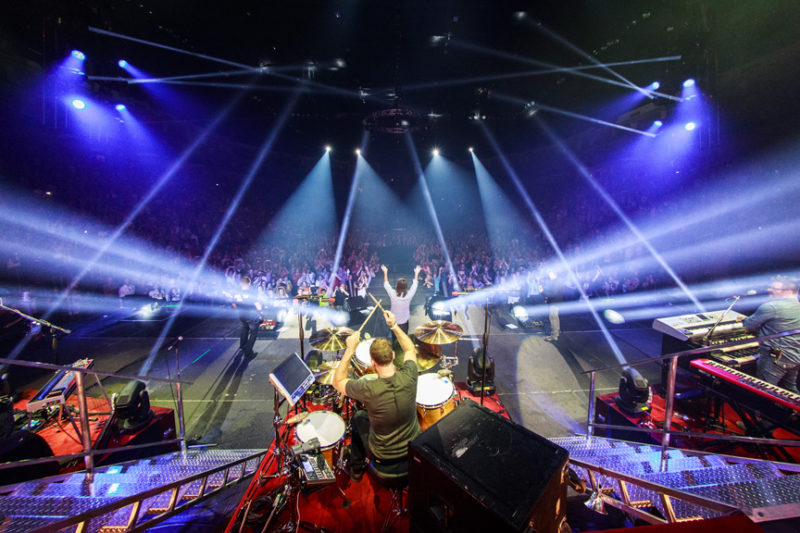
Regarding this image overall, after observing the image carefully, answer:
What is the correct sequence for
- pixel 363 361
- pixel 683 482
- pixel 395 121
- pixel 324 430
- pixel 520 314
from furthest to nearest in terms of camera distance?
pixel 395 121, pixel 520 314, pixel 363 361, pixel 324 430, pixel 683 482

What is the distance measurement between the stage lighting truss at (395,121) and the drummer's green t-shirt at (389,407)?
903 centimetres

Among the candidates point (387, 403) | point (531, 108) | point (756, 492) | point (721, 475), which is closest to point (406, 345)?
point (387, 403)

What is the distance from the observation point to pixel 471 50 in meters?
6.25

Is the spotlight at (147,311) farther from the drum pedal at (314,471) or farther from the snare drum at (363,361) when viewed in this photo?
the drum pedal at (314,471)

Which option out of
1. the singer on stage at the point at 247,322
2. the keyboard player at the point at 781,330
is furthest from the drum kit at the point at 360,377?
the keyboard player at the point at 781,330

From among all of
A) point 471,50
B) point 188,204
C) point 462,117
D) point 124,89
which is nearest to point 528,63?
point 471,50

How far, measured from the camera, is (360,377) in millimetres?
3682

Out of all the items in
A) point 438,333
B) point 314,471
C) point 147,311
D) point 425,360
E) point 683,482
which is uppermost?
point 438,333

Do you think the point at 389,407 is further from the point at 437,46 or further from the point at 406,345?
the point at 437,46

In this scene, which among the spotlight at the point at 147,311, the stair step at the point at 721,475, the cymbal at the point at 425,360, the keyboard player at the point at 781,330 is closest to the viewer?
the stair step at the point at 721,475

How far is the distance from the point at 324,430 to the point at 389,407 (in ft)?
3.62

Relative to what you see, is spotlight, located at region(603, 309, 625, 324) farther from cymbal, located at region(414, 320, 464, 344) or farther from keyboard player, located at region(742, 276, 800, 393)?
cymbal, located at region(414, 320, 464, 344)

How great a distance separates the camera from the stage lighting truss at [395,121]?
31.6ft

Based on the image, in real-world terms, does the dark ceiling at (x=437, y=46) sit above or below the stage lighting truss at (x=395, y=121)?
below
